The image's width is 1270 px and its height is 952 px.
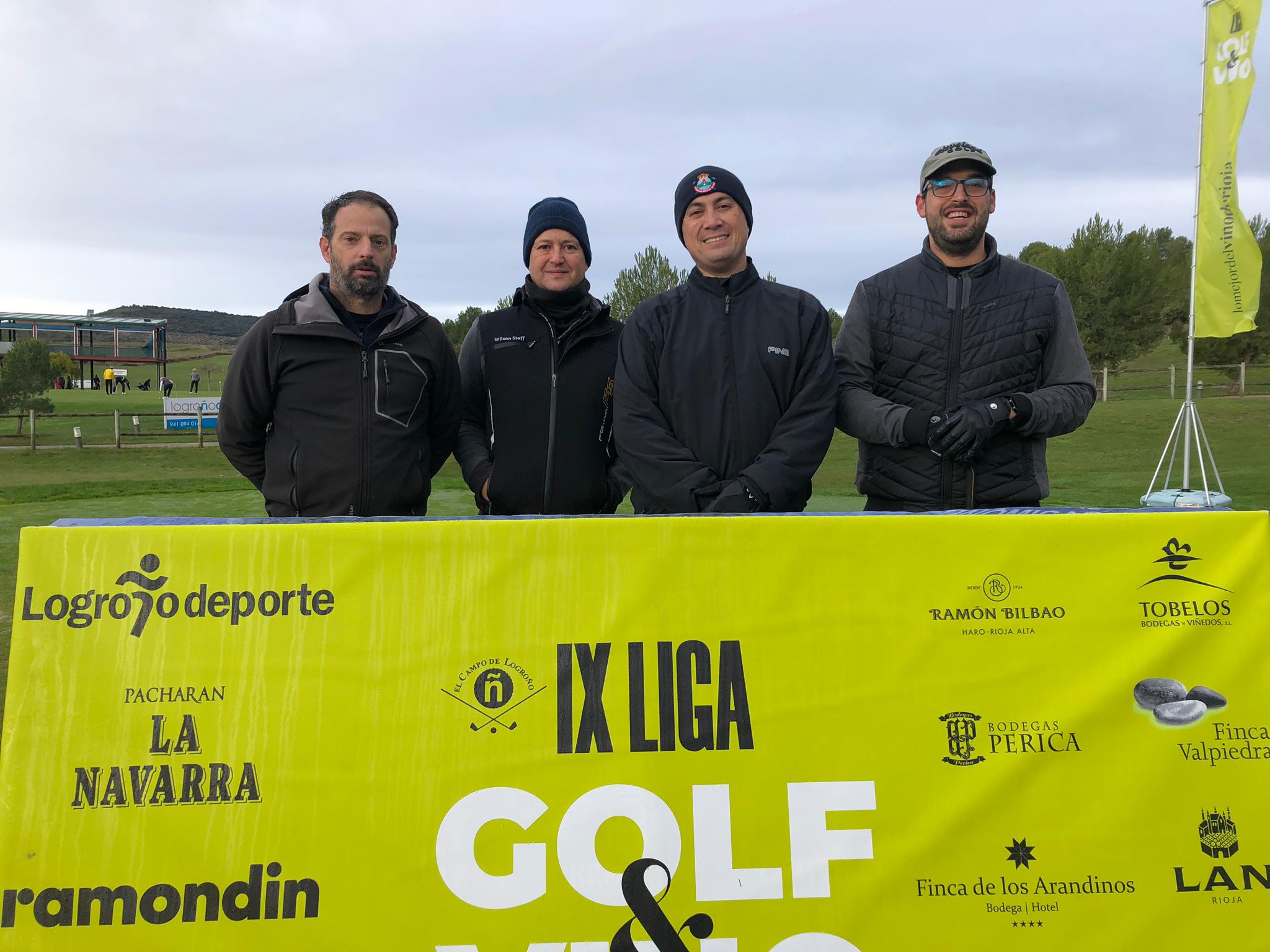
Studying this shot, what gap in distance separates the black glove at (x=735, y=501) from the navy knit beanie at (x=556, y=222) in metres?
1.29

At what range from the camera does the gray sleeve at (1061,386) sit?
325 centimetres

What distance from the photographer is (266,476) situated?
11.3 feet

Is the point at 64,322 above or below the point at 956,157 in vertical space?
above

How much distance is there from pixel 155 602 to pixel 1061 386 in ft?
9.84

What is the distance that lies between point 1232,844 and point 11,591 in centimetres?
708

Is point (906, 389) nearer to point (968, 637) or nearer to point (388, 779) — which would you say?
point (968, 637)

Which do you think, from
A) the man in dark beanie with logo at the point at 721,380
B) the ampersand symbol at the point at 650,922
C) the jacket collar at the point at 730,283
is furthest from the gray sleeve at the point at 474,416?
the ampersand symbol at the point at 650,922

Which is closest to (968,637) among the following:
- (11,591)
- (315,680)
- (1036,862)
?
(1036,862)

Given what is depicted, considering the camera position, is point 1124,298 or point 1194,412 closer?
point 1194,412

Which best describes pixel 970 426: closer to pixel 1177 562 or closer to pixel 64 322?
pixel 1177 562

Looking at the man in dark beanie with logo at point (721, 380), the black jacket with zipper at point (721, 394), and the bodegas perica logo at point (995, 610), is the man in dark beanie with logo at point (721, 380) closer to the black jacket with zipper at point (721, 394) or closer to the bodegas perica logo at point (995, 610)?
the black jacket with zipper at point (721, 394)

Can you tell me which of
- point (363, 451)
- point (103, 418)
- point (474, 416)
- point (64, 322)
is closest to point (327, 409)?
point (363, 451)

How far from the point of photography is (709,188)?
11.0 feet

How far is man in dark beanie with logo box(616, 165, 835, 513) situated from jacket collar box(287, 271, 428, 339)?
0.82m
